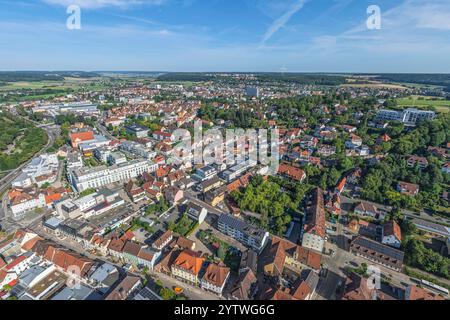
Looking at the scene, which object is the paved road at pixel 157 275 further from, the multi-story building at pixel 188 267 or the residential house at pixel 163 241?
the residential house at pixel 163 241

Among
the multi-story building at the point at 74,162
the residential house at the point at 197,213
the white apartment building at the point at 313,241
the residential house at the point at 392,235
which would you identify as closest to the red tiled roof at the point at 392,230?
the residential house at the point at 392,235

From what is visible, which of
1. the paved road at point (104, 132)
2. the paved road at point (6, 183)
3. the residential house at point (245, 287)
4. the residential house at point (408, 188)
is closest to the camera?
the residential house at point (245, 287)

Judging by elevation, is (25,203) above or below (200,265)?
above

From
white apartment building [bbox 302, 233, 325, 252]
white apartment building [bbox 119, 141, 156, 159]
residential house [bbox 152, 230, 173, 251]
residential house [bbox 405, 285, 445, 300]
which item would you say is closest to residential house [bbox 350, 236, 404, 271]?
white apartment building [bbox 302, 233, 325, 252]

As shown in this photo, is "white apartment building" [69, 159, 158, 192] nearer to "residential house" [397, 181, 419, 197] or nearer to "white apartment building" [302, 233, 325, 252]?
→ "white apartment building" [302, 233, 325, 252]

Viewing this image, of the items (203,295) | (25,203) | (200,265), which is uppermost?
(25,203)
